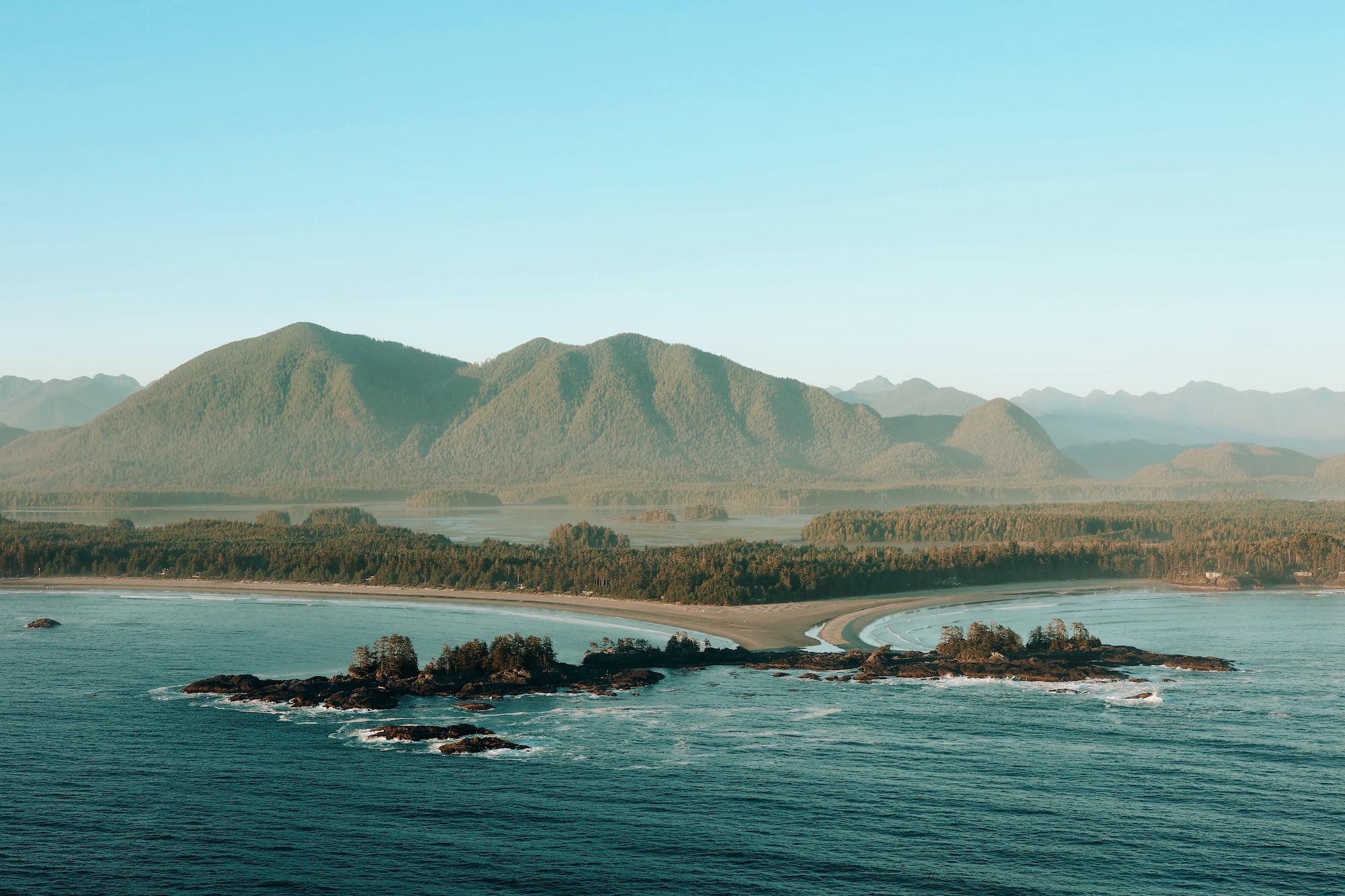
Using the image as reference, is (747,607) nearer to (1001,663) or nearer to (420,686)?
(1001,663)

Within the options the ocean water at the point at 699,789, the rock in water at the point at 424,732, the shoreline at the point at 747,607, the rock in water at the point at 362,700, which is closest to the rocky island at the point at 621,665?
the rock in water at the point at 362,700

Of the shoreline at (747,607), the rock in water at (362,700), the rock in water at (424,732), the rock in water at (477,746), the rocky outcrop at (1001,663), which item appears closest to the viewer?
the rock in water at (477,746)

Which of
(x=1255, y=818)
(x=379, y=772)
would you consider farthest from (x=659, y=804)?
(x=1255, y=818)

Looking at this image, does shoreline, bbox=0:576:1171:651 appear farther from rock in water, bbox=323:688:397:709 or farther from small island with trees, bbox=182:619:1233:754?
rock in water, bbox=323:688:397:709

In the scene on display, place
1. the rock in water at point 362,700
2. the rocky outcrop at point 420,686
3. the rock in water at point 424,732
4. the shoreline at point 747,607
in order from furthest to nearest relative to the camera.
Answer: the shoreline at point 747,607 → the rocky outcrop at point 420,686 → the rock in water at point 362,700 → the rock in water at point 424,732

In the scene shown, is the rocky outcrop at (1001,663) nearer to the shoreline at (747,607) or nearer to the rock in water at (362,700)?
the shoreline at (747,607)

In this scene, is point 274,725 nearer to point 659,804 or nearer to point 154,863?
point 154,863
